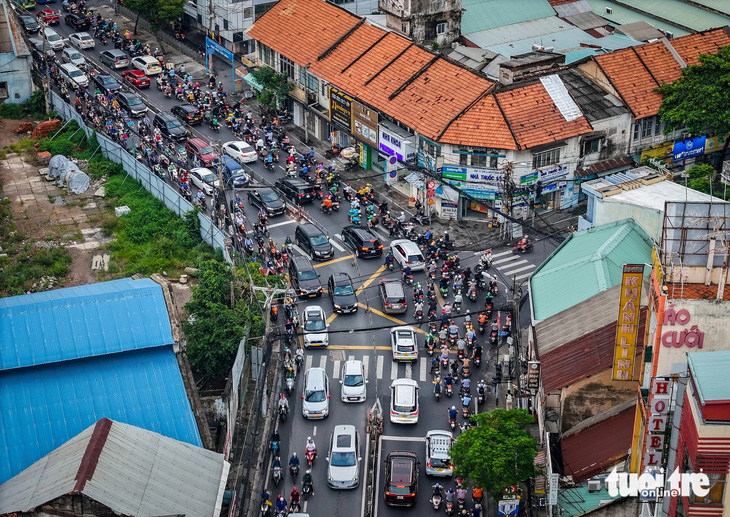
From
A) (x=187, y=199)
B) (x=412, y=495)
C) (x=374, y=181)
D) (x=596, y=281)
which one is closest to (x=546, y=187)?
(x=374, y=181)

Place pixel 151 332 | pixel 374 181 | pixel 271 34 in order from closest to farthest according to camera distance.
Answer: pixel 151 332
pixel 374 181
pixel 271 34

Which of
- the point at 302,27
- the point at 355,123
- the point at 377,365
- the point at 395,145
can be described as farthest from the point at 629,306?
the point at 302,27

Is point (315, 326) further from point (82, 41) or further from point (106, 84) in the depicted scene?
point (82, 41)

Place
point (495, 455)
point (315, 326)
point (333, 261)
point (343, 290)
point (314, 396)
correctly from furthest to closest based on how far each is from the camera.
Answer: point (333, 261), point (343, 290), point (315, 326), point (314, 396), point (495, 455)

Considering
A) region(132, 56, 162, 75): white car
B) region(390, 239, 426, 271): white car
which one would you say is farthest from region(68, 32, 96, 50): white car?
region(390, 239, 426, 271): white car

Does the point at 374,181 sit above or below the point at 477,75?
below

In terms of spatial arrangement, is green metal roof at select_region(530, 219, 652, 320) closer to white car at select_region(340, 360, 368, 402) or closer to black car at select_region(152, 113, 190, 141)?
white car at select_region(340, 360, 368, 402)

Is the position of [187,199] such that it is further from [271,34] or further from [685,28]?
[685,28]
